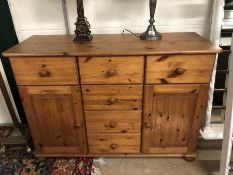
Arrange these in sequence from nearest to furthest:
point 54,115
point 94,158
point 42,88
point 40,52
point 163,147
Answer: point 40,52, point 42,88, point 54,115, point 163,147, point 94,158

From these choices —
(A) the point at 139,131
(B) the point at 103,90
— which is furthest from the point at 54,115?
(A) the point at 139,131

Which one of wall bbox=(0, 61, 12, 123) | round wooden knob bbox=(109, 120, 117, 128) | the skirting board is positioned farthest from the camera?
wall bbox=(0, 61, 12, 123)

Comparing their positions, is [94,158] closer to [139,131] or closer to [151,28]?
[139,131]

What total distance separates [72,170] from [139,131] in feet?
1.87

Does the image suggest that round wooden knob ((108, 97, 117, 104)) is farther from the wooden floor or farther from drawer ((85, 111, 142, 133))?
the wooden floor

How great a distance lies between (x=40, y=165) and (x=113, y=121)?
2.23 feet

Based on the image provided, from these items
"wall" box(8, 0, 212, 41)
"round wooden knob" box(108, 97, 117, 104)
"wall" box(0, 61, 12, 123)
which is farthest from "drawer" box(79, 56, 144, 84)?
"wall" box(0, 61, 12, 123)

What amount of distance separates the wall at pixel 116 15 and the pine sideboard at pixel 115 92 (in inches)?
5.1

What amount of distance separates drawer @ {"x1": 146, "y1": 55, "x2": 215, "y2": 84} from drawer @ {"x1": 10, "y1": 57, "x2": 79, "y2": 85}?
1.49ft

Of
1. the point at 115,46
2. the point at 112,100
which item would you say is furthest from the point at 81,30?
the point at 112,100

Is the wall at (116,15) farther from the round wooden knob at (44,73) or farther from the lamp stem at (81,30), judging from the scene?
the round wooden knob at (44,73)

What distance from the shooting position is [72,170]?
60.4 inches

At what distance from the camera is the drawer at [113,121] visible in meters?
1.39

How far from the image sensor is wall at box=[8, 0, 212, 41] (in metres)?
1.53
